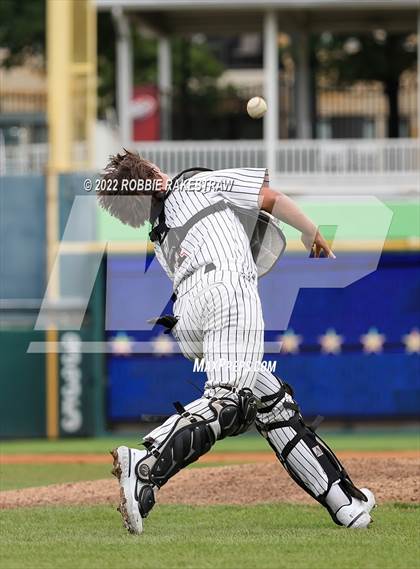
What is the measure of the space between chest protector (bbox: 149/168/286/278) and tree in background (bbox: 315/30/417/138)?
A: 19040mm

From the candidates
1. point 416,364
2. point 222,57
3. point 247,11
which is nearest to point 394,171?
point 247,11

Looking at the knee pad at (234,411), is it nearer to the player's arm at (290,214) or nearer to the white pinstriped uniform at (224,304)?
the white pinstriped uniform at (224,304)

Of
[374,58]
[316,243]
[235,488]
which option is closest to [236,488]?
[235,488]

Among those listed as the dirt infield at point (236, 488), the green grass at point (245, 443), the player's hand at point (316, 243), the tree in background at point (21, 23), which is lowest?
the green grass at point (245, 443)

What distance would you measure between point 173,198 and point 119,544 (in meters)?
1.71

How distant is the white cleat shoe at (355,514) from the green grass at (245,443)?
19.3 ft

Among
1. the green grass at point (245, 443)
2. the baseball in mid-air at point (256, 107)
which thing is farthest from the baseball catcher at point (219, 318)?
the green grass at point (245, 443)

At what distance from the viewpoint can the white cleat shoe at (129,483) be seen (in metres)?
6.60

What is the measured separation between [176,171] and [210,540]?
15.4m

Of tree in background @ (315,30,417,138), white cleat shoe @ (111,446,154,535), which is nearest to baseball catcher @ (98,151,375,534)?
white cleat shoe @ (111,446,154,535)

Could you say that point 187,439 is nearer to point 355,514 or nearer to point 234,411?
point 234,411

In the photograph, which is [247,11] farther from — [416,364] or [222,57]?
[222,57]

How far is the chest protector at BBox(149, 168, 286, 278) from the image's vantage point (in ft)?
23.1

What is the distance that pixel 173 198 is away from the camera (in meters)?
7.14
